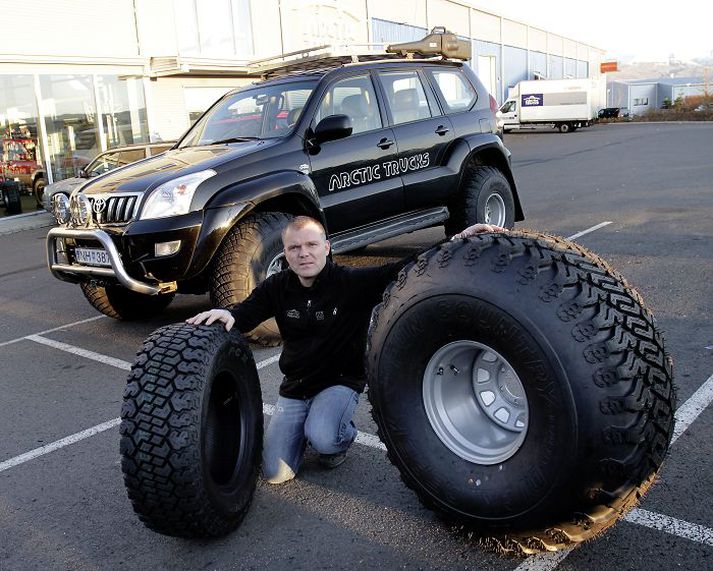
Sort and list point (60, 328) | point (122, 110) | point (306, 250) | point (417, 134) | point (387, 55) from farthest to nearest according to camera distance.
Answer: point (122, 110) < point (387, 55) < point (417, 134) < point (60, 328) < point (306, 250)

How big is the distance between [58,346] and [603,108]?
1806 inches

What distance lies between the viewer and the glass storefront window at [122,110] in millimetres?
18938

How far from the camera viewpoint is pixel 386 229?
6.52m

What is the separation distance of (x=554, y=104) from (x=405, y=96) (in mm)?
33909

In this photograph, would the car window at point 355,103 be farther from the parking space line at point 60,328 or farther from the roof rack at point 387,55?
the parking space line at point 60,328

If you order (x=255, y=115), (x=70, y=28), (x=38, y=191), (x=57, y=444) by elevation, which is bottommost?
(x=57, y=444)

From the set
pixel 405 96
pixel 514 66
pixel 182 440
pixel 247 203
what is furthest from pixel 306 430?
pixel 514 66

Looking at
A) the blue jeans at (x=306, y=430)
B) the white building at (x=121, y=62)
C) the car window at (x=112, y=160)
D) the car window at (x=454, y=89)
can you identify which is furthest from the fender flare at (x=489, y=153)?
the white building at (x=121, y=62)

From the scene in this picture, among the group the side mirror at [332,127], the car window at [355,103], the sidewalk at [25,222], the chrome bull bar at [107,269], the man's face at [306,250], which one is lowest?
the sidewalk at [25,222]

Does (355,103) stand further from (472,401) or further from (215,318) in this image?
(472,401)

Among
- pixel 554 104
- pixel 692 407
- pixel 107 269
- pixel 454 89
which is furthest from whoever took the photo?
pixel 554 104

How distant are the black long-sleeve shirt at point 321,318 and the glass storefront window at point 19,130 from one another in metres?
15.2

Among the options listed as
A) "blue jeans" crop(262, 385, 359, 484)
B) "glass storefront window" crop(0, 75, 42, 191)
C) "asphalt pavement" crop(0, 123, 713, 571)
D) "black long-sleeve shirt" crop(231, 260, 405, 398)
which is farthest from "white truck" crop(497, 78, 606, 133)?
"blue jeans" crop(262, 385, 359, 484)

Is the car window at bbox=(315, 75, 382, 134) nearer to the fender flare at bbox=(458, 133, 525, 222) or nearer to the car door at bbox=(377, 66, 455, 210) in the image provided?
the car door at bbox=(377, 66, 455, 210)
